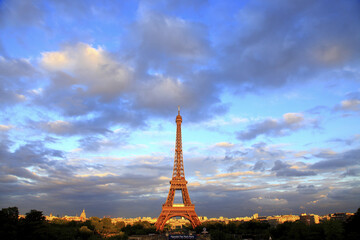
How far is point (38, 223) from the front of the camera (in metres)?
55.3

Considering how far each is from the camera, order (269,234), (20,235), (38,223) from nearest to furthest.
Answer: (20,235)
(38,223)
(269,234)

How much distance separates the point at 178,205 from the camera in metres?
92.1

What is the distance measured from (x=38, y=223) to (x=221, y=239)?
44455mm

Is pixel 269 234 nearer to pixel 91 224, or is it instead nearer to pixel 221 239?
pixel 221 239

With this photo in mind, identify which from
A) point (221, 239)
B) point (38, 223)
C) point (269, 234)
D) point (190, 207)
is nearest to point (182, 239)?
point (221, 239)

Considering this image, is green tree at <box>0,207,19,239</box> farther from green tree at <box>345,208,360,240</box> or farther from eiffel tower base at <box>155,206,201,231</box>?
green tree at <box>345,208,360,240</box>

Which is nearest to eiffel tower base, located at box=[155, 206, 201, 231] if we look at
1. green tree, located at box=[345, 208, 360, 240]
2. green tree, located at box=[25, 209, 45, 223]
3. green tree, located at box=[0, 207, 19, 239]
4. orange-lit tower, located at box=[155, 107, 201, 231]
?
orange-lit tower, located at box=[155, 107, 201, 231]

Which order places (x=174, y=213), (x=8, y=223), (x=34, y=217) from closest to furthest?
(x=8, y=223) < (x=34, y=217) < (x=174, y=213)

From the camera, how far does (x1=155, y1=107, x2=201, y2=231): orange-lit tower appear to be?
89.0 metres

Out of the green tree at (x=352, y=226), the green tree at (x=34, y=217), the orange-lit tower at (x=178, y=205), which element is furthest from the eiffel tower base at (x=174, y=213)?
the green tree at (x=352, y=226)

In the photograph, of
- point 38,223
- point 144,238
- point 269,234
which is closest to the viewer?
point 38,223

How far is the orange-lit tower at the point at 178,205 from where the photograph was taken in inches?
3504

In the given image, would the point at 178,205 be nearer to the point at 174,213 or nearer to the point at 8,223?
the point at 174,213

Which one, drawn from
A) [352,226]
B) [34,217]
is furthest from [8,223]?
[352,226]
